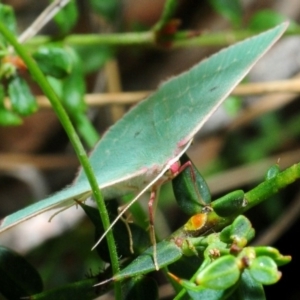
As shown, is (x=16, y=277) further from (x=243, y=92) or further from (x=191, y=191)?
(x=243, y=92)

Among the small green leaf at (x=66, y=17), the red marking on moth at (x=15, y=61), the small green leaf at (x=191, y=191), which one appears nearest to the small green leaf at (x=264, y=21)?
the small green leaf at (x=66, y=17)

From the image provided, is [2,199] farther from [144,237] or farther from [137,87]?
[144,237]

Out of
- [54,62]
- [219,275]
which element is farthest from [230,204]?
[54,62]

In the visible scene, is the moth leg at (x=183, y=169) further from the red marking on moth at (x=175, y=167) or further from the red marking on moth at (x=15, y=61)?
the red marking on moth at (x=15, y=61)

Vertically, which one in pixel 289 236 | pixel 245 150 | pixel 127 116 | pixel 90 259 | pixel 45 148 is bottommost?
pixel 289 236

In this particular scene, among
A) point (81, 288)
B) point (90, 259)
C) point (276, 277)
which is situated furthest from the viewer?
point (90, 259)

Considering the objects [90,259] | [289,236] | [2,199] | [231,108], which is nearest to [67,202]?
[231,108]

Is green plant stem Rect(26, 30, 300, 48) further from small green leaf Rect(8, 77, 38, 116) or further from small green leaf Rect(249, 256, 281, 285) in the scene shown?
small green leaf Rect(249, 256, 281, 285)

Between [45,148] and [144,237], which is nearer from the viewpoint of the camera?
[144,237]

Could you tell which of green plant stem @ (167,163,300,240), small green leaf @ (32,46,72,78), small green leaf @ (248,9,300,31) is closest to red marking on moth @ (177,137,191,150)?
green plant stem @ (167,163,300,240)
